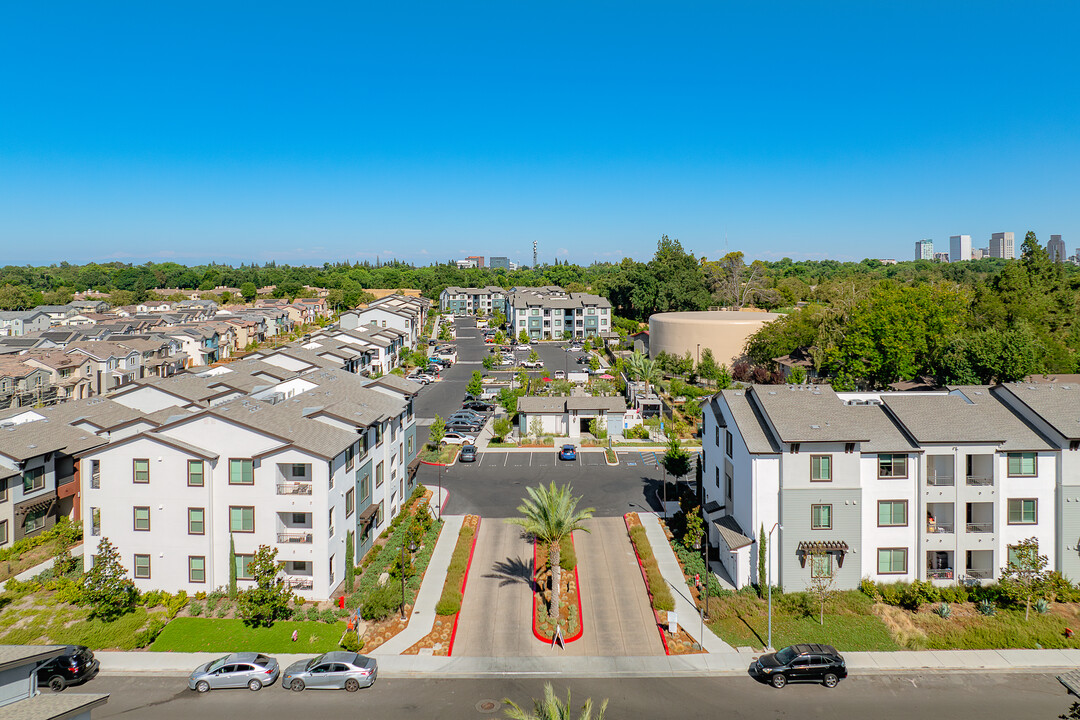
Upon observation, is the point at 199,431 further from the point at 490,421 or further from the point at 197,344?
the point at 197,344

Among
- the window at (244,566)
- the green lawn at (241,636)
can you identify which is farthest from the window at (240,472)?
the green lawn at (241,636)

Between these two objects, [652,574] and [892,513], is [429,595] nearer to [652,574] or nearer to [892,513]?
[652,574]

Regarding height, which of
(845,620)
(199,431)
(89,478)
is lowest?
(845,620)

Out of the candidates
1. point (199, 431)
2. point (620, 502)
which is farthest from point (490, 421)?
point (199, 431)

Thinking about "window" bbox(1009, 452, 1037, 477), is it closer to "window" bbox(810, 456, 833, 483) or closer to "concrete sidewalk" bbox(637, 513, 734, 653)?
"window" bbox(810, 456, 833, 483)

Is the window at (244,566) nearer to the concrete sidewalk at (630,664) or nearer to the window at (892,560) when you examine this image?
the concrete sidewalk at (630,664)
